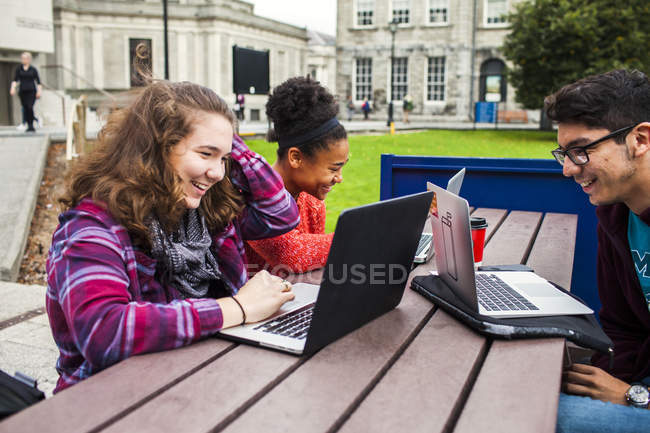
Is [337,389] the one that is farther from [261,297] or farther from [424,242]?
[424,242]

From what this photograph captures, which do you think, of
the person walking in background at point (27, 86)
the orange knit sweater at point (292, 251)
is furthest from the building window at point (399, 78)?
the orange knit sweater at point (292, 251)

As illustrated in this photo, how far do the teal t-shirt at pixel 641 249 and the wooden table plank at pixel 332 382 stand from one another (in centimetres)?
87

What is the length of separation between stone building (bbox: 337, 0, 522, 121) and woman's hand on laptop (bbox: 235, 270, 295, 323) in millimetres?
31280

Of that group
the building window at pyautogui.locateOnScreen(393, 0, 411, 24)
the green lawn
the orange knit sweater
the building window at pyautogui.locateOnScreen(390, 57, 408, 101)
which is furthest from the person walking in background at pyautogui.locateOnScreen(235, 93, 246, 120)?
the orange knit sweater

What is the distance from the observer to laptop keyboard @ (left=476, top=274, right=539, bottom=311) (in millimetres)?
1701

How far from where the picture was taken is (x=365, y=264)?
141 centimetres

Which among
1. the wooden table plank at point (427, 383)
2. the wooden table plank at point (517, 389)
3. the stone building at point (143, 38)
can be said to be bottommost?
the wooden table plank at point (517, 389)

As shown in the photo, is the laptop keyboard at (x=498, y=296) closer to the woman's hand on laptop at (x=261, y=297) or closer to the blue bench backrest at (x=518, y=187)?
the woman's hand on laptop at (x=261, y=297)

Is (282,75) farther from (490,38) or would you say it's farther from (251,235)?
(251,235)

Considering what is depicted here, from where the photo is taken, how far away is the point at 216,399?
116 centimetres

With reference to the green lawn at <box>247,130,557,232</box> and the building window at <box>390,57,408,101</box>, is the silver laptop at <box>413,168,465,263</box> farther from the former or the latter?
the building window at <box>390,57,408,101</box>

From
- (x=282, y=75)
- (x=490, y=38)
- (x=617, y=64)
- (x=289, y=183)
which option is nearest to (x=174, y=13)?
(x=282, y=75)

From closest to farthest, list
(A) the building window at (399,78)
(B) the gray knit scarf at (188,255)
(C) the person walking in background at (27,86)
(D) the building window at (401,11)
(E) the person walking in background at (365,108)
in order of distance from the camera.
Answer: (B) the gray knit scarf at (188,255) < (C) the person walking in background at (27,86) < (E) the person walking in background at (365,108) < (D) the building window at (401,11) < (A) the building window at (399,78)

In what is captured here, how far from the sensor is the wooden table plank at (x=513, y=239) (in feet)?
8.04
